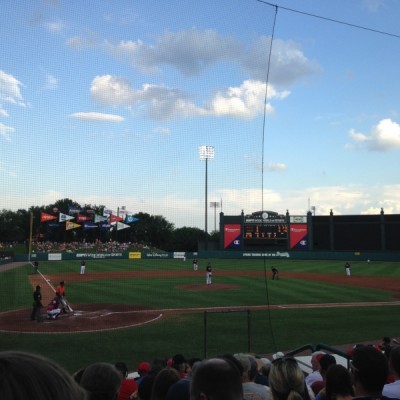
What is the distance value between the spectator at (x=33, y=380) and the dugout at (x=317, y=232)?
53.4m

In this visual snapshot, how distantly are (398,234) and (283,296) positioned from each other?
40872mm

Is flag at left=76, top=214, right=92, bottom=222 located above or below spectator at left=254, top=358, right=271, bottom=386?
above

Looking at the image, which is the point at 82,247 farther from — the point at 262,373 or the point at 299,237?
the point at 262,373

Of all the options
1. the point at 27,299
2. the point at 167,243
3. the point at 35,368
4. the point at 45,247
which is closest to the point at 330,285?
the point at 27,299

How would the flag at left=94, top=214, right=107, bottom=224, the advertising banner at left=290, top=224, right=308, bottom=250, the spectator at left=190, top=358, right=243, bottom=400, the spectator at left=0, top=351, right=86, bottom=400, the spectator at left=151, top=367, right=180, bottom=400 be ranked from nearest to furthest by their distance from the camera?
the spectator at left=0, top=351, right=86, bottom=400 → the spectator at left=190, top=358, right=243, bottom=400 → the spectator at left=151, top=367, right=180, bottom=400 → the flag at left=94, top=214, right=107, bottom=224 → the advertising banner at left=290, top=224, right=308, bottom=250

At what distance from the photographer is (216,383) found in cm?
200

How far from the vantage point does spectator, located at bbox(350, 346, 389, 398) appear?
121 inches

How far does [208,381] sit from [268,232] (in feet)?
173

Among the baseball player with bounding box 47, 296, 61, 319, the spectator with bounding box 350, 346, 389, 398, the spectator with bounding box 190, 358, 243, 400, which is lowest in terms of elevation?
the baseball player with bounding box 47, 296, 61, 319

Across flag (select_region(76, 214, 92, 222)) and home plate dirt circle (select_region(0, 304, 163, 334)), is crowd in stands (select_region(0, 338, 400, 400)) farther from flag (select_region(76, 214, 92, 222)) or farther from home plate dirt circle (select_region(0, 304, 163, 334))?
flag (select_region(76, 214, 92, 222))

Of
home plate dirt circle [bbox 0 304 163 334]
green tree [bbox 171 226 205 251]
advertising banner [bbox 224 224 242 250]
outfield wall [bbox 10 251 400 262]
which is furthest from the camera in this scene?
green tree [bbox 171 226 205 251]

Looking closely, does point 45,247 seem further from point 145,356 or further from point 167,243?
point 145,356

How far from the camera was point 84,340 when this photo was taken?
12.6 m

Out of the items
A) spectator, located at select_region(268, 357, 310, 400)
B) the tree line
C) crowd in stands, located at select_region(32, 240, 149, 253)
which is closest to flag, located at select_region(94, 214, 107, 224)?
crowd in stands, located at select_region(32, 240, 149, 253)
